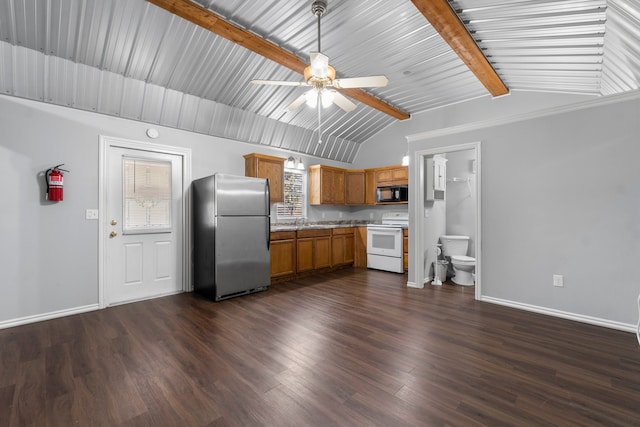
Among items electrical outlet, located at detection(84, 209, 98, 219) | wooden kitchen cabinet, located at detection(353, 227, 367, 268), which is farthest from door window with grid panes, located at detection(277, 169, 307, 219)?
electrical outlet, located at detection(84, 209, 98, 219)

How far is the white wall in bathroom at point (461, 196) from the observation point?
5.23m

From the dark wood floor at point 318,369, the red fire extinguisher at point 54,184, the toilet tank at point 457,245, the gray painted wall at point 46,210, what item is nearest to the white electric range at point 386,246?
the toilet tank at point 457,245

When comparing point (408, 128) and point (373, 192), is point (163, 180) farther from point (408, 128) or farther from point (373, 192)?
point (408, 128)

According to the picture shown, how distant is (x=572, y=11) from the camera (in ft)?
8.43

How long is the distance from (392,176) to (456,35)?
3.22 meters

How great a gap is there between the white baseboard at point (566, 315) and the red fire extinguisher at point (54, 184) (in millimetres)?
5367

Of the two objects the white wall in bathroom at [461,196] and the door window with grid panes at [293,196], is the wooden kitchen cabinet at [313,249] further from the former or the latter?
the white wall in bathroom at [461,196]

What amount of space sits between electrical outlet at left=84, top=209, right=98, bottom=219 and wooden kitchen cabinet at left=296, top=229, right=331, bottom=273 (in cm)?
295

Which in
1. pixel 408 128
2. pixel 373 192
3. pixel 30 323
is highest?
pixel 408 128

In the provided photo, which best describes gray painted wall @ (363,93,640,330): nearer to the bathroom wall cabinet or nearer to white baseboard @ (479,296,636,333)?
white baseboard @ (479,296,636,333)

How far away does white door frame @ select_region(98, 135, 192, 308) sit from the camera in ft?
11.5

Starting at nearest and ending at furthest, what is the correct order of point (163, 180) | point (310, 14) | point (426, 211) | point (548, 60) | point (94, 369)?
point (94, 369) < point (310, 14) < point (548, 60) < point (163, 180) < point (426, 211)

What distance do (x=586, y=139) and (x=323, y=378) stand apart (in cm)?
370

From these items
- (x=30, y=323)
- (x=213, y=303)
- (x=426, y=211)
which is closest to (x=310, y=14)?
(x=426, y=211)
